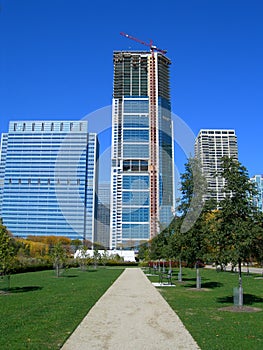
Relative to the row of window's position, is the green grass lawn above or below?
below

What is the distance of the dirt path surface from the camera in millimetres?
7066

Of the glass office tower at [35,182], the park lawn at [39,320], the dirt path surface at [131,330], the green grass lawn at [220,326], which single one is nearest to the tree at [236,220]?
the green grass lawn at [220,326]

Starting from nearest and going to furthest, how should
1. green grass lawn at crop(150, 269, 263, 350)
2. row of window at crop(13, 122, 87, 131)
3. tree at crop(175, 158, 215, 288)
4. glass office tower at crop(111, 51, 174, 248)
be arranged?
1. green grass lawn at crop(150, 269, 263, 350)
2. tree at crop(175, 158, 215, 288)
3. glass office tower at crop(111, 51, 174, 248)
4. row of window at crop(13, 122, 87, 131)

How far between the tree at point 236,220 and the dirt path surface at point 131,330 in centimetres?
293

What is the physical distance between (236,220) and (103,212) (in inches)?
1518

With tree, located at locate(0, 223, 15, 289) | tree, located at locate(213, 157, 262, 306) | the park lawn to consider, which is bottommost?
the park lawn

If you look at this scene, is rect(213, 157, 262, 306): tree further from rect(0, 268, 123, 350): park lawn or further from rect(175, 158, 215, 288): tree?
rect(175, 158, 215, 288): tree

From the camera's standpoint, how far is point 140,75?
83500 millimetres

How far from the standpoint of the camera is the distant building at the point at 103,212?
33.6m

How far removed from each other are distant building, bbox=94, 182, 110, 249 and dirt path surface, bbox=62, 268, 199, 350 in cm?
2055

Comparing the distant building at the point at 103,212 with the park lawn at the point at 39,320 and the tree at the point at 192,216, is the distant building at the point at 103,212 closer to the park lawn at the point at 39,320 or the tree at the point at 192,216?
the tree at the point at 192,216

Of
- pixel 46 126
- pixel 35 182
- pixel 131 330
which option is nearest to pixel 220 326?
pixel 131 330

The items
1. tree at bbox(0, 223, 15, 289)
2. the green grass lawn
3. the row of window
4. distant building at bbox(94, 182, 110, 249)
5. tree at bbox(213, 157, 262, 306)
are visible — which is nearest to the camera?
the green grass lawn

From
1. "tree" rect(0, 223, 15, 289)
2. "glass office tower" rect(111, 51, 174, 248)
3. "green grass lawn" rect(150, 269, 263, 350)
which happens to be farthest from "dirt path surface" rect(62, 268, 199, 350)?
"glass office tower" rect(111, 51, 174, 248)
